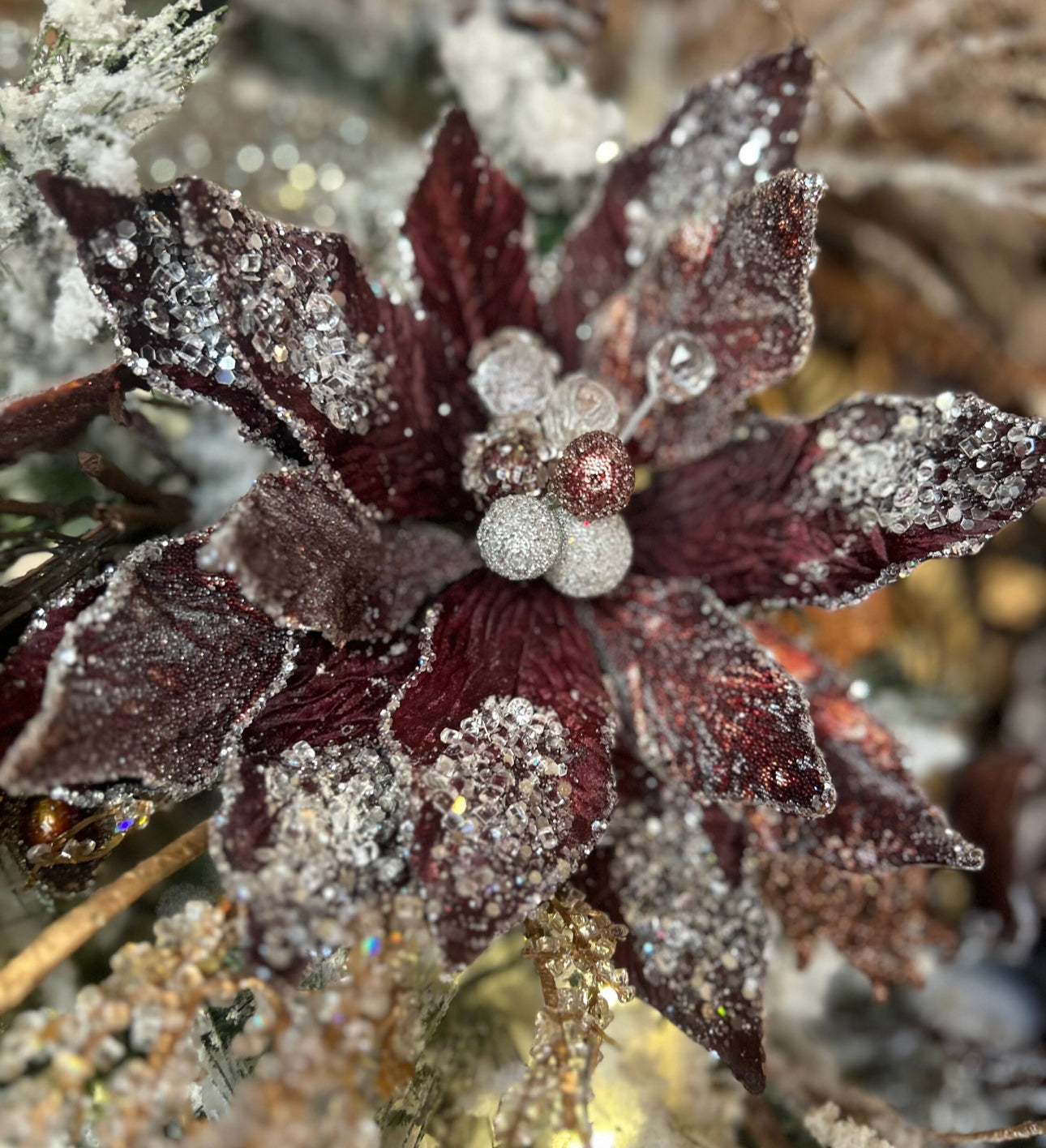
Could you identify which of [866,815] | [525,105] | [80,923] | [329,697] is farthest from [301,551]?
[525,105]

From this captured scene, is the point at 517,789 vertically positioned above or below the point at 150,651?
below

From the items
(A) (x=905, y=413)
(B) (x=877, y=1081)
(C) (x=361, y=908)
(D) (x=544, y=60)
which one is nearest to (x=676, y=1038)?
(B) (x=877, y=1081)

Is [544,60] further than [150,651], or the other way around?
[544,60]

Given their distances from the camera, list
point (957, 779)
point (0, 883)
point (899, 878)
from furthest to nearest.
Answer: point (957, 779)
point (899, 878)
point (0, 883)

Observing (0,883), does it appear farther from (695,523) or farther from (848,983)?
(848,983)

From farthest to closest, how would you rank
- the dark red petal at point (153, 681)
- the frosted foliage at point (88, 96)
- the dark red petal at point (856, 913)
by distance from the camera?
the dark red petal at point (856, 913)
the frosted foliage at point (88, 96)
the dark red petal at point (153, 681)

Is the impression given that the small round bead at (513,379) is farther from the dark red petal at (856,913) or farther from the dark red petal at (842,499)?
the dark red petal at (856,913)

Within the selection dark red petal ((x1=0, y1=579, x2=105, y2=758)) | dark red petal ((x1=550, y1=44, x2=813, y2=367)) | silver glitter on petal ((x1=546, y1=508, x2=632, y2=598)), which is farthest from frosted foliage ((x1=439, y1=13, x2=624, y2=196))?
dark red petal ((x1=0, y1=579, x2=105, y2=758))

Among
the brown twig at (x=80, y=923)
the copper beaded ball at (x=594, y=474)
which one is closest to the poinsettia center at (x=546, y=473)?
the copper beaded ball at (x=594, y=474)
